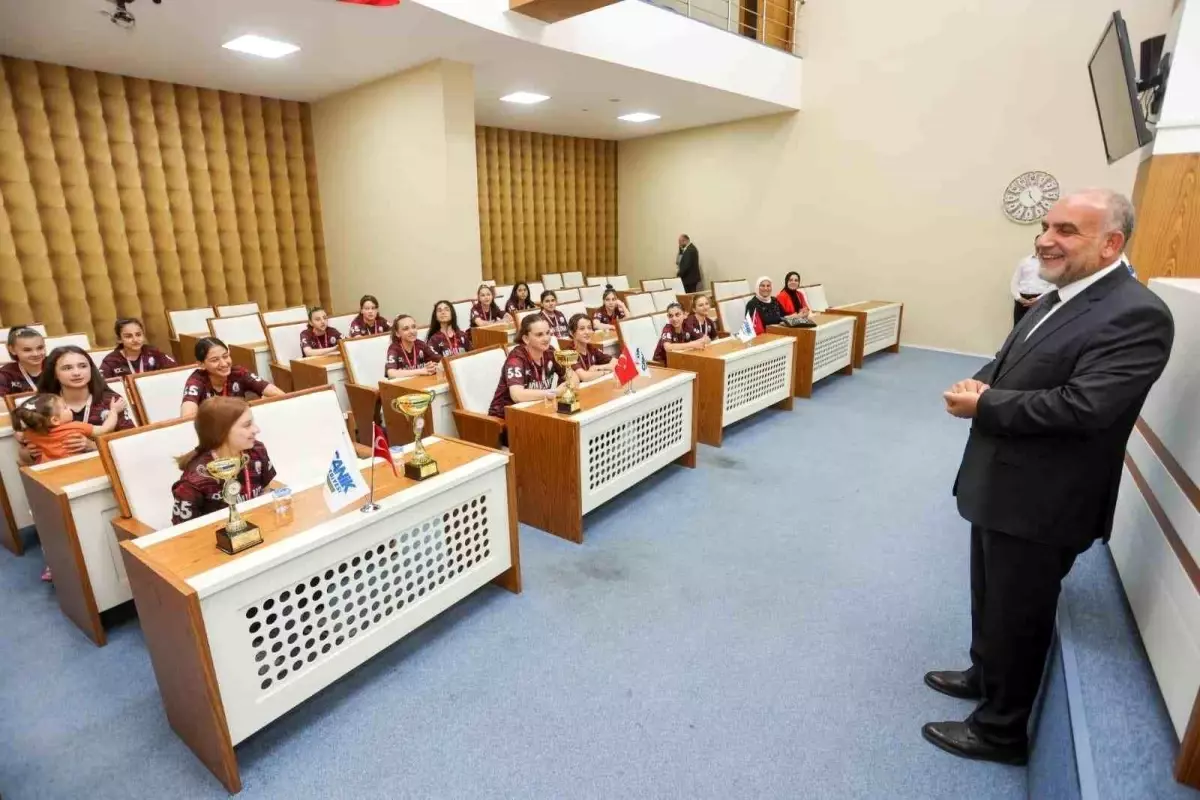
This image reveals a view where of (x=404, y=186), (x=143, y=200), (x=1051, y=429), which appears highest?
(x=404, y=186)

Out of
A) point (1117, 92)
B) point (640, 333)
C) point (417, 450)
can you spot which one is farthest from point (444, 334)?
point (1117, 92)

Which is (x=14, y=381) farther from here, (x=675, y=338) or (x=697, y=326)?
(x=697, y=326)

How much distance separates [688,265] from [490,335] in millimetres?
4527

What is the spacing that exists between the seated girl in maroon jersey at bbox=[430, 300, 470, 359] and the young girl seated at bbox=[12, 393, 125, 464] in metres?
2.11

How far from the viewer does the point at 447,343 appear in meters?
4.36

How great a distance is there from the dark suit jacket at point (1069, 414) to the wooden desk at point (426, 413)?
2.58 meters

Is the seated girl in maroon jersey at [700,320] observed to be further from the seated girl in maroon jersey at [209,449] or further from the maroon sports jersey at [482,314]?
the seated girl in maroon jersey at [209,449]

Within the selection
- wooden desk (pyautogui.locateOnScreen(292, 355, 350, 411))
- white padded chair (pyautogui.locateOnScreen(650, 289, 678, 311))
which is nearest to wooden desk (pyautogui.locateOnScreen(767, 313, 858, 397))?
white padded chair (pyautogui.locateOnScreen(650, 289, 678, 311))

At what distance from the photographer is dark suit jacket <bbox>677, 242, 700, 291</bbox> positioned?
859cm

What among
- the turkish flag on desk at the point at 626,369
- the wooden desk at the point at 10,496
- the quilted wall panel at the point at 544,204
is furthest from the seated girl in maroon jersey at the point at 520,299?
the wooden desk at the point at 10,496

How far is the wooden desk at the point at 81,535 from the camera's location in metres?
1.97

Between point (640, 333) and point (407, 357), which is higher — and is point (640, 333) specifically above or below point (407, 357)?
above

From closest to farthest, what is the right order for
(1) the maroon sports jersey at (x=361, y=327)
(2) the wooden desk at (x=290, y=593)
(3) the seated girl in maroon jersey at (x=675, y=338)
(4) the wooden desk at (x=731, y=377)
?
(2) the wooden desk at (x=290, y=593) → (4) the wooden desk at (x=731, y=377) → (3) the seated girl in maroon jersey at (x=675, y=338) → (1) the maroon sports jersey at (x=361, y=327)

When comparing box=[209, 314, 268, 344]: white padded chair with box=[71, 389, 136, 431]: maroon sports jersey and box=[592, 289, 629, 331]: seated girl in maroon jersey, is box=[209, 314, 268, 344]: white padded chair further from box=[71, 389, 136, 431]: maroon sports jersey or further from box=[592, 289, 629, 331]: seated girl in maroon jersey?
box=[592, 289, 629, 331]: seated girl in maroon jersey
